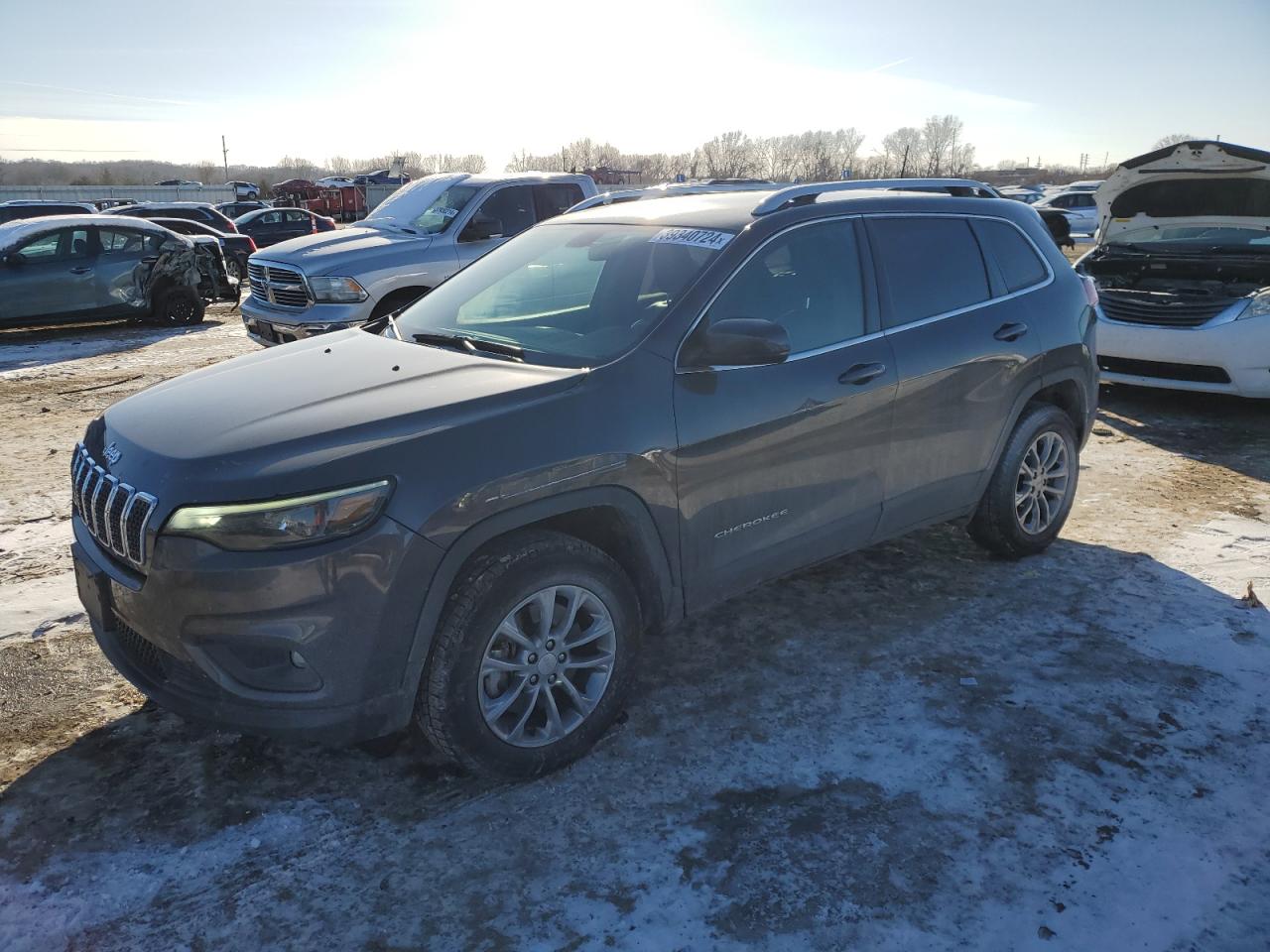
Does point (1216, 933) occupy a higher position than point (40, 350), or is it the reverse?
point (40, 350)

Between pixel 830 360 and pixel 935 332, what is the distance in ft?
Result: 2.31

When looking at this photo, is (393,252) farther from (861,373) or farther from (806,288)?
(861,373)

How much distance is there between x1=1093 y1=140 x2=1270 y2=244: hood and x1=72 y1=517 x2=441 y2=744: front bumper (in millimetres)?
7996

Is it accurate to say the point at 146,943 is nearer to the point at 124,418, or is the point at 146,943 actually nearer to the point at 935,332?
the point at 124,418

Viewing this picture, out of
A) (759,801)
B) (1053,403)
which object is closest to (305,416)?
(759,801)

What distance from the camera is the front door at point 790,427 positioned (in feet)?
10.6

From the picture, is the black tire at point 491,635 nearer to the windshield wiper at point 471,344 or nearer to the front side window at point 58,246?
the windshield wiper at point 471,344

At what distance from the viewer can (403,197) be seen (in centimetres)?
1006

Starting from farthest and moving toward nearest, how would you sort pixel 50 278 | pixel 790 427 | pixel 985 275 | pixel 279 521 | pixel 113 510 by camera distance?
1. pixel 50 278
2. pixel 985 275
3. pixel 790 427
4. pixel 113 510
5. pixel 279 521

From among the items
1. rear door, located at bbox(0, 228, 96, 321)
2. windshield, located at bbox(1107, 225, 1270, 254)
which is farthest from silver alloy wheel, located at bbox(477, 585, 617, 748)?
rear door, located at bbox(0, 228, 96, 321)

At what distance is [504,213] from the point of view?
952 cm

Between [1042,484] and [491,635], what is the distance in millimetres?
3194

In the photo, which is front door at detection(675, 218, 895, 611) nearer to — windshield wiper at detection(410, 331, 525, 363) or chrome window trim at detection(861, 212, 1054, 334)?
chrome window trim at detection(861, 212, 1054, 334)

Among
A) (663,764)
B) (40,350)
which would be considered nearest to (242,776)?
(663,764)
